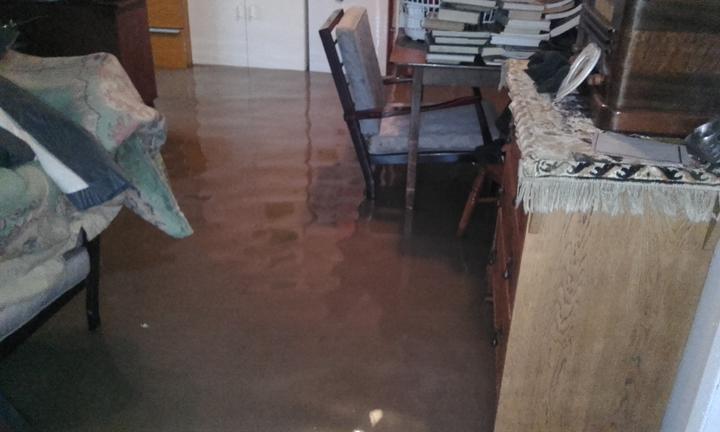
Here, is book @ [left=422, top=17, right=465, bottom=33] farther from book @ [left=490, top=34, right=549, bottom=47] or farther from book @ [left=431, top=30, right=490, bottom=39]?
book @ [left=490, top=34, right=549, bottom=47]

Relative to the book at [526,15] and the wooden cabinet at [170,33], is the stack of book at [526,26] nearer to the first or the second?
the book at [526,15]

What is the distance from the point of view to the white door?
489 cm

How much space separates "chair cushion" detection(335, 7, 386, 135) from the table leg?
198mm

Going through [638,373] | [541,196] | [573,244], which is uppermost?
[541,196]

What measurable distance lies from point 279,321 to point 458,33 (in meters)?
1.36

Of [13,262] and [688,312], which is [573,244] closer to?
[688,312]

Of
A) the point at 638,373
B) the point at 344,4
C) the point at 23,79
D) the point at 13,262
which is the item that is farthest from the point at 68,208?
the point at 344,4

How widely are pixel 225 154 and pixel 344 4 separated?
2092 millimetres

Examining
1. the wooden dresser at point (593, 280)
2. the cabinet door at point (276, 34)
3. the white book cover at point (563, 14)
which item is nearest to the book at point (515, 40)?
the white book cover at point (563, 14)

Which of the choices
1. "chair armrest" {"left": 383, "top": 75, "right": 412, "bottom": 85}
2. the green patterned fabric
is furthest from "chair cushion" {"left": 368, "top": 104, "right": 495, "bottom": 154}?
the green patterned fabric

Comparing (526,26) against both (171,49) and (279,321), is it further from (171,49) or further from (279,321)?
(171,49)

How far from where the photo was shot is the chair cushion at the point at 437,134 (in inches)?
108

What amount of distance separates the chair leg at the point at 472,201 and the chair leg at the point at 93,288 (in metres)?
1.44

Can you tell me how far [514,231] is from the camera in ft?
5.12
